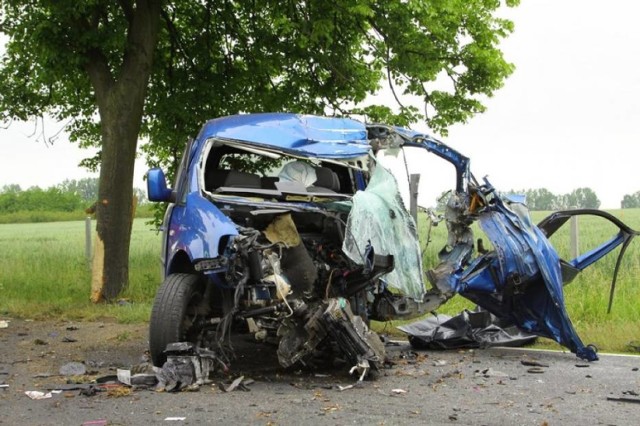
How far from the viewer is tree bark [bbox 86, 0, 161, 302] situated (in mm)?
15828

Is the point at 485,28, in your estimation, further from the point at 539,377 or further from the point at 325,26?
the point at 539,377

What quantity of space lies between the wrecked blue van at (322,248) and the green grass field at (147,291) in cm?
109

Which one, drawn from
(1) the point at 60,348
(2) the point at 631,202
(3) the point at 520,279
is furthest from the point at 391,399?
(2) the point at 631,202

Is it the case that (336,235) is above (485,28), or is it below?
below

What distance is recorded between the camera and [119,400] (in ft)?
23.9

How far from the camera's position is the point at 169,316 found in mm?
8164

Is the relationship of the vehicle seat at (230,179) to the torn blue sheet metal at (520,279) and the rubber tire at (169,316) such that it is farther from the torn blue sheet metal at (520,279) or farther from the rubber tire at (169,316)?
the torn blue sheet metal at (520,279)

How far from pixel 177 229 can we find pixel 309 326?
1.67 m

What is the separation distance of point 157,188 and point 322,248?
5.54 ft

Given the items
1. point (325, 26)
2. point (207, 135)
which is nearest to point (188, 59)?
point (325, 26)

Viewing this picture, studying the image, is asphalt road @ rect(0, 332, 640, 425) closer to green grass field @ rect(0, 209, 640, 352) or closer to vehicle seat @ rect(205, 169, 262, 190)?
vehicle seat @ rect(205, 169, 262, 190)

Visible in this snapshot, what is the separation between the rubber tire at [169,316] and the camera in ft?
26.8

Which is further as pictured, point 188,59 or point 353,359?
point 188,59

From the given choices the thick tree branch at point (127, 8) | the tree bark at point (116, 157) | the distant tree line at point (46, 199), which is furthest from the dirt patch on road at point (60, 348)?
the distant tree line at point (46, 199)
